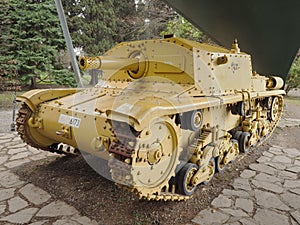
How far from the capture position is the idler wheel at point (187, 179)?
3.26 meters

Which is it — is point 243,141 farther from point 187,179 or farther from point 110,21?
point 110,21

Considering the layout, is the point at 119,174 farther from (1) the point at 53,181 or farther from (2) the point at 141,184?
(1) the point at 53,181

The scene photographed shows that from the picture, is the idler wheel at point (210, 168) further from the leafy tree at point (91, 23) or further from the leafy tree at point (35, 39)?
the leafy tree at point (91, 23)

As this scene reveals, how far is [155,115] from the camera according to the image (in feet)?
7.99

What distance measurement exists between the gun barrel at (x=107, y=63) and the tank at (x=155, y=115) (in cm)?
1

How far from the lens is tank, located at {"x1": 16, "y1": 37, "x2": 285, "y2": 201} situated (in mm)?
2512

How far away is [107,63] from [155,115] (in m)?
1.34

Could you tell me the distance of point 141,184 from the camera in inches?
101

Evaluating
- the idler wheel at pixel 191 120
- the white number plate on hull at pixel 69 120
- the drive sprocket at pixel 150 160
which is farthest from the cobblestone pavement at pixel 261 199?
the white number plate on hull at pixel 69 120

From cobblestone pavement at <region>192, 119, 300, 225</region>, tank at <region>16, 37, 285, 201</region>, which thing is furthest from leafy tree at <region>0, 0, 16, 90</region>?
cobblestone pavement at <region>192, 119, 300, 225</region>

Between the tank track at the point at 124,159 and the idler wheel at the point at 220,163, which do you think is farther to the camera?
the idler wheel at the point at 220,163

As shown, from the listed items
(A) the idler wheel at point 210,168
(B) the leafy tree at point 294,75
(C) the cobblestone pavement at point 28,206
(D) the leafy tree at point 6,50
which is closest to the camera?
(C) the cobblestone pavement at point 28,206

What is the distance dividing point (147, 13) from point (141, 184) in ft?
49.4

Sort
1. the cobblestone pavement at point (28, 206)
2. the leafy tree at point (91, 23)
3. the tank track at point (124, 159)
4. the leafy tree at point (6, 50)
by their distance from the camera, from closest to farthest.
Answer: the tank track at point (124, 159), the cobblestone pavement at point (28, 206), the leafy tree at point (6, 50), the leafy tree at point (91, 23)
